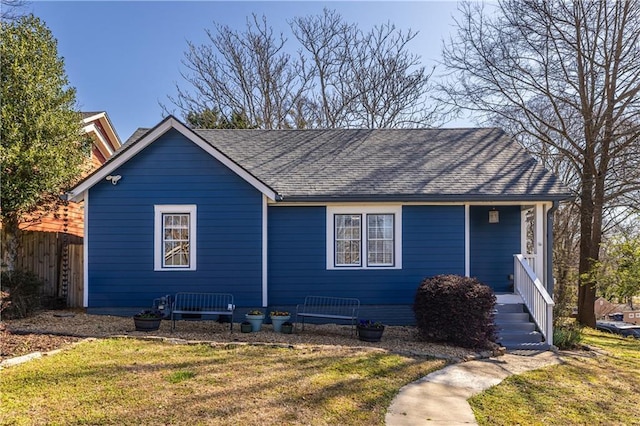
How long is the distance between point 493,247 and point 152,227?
820 centimetres

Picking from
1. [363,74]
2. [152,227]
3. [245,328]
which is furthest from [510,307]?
[363,74]

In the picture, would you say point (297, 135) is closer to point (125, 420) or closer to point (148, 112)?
point (125, 420)

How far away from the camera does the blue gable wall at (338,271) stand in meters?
10.0

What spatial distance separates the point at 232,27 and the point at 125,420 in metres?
24.0

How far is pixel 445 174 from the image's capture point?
1053 centimetres

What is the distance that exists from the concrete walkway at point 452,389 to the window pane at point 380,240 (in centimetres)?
337

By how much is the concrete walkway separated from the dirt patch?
58 cm

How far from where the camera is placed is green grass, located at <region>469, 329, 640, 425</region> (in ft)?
16.3

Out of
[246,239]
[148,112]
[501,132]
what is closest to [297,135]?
[246,239]

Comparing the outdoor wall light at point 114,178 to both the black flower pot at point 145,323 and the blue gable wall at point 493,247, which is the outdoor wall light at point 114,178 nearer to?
the black flower pot at point 145,323

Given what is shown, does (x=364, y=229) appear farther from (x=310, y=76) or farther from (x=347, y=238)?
(x=310, y=76)

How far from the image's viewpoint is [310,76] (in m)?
24.2

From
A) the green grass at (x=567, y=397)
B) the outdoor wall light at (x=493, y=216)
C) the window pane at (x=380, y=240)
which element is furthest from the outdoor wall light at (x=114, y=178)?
the outdoor wall light at (x=493, y=216)

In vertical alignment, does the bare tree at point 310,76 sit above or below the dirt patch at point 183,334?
above
